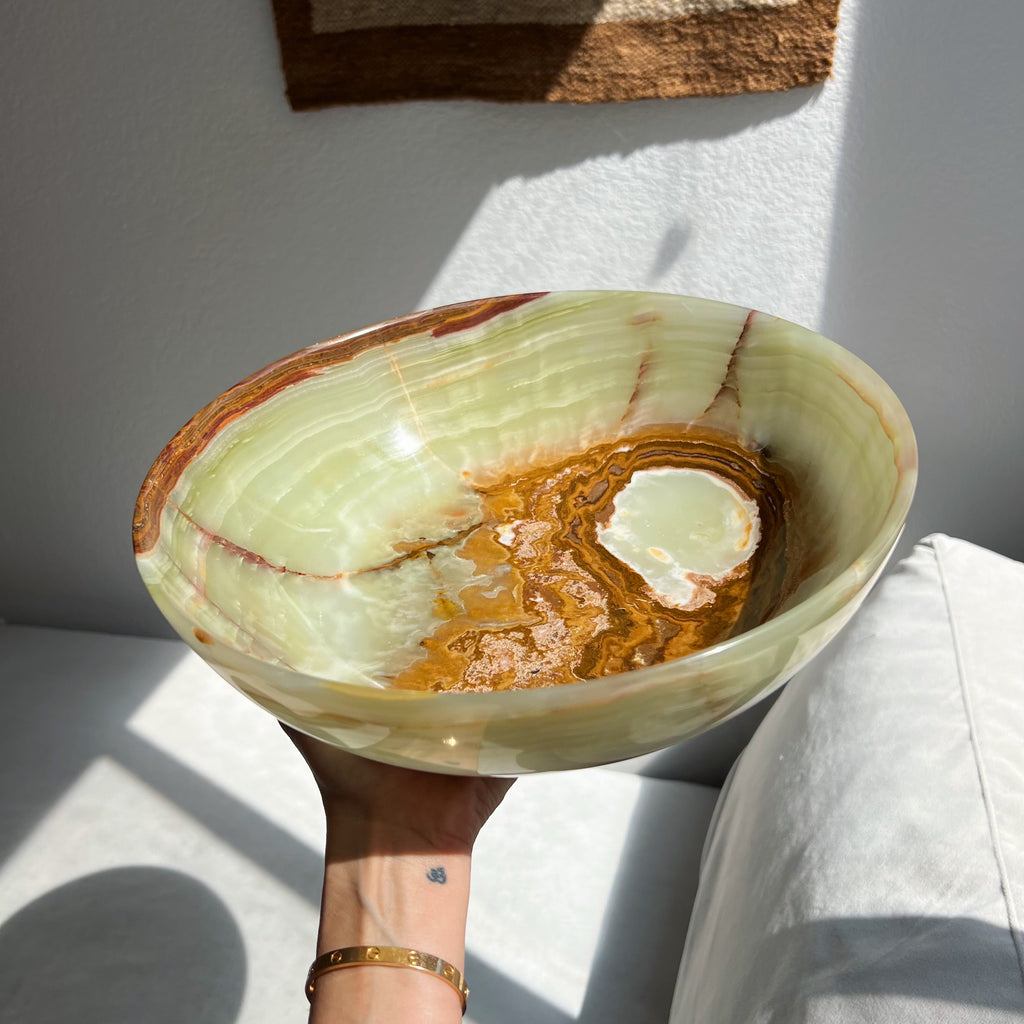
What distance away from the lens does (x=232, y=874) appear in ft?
3.75

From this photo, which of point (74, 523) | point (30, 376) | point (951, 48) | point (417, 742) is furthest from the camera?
point (74, 523)

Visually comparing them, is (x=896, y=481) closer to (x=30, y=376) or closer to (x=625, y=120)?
(x=625, y=120)

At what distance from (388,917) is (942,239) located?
75cm

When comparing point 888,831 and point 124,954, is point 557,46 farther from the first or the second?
point 124,954

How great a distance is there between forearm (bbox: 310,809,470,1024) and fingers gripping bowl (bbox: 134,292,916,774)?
154 millimetres

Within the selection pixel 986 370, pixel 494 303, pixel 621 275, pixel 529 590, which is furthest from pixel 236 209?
pixel 986 370

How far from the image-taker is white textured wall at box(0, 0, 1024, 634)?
0.86 metres

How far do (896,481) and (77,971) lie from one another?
1028 millimetres

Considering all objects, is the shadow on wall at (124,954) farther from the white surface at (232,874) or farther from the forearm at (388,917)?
the forearm at (388,917)

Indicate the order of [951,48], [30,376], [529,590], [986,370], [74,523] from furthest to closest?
1. [74,523]
2. [30,376]
3. [986,370]
4. [951,48]
5. [529,590]

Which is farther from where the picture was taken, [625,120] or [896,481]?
[625,120]

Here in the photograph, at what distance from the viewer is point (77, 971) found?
1.05 metres

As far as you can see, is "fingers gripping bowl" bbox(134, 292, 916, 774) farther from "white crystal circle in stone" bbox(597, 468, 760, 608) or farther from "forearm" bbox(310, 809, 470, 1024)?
"forearm" bbox(310, 809, 470, 1024)

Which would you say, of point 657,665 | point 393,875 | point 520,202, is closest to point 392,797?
point 393,875
